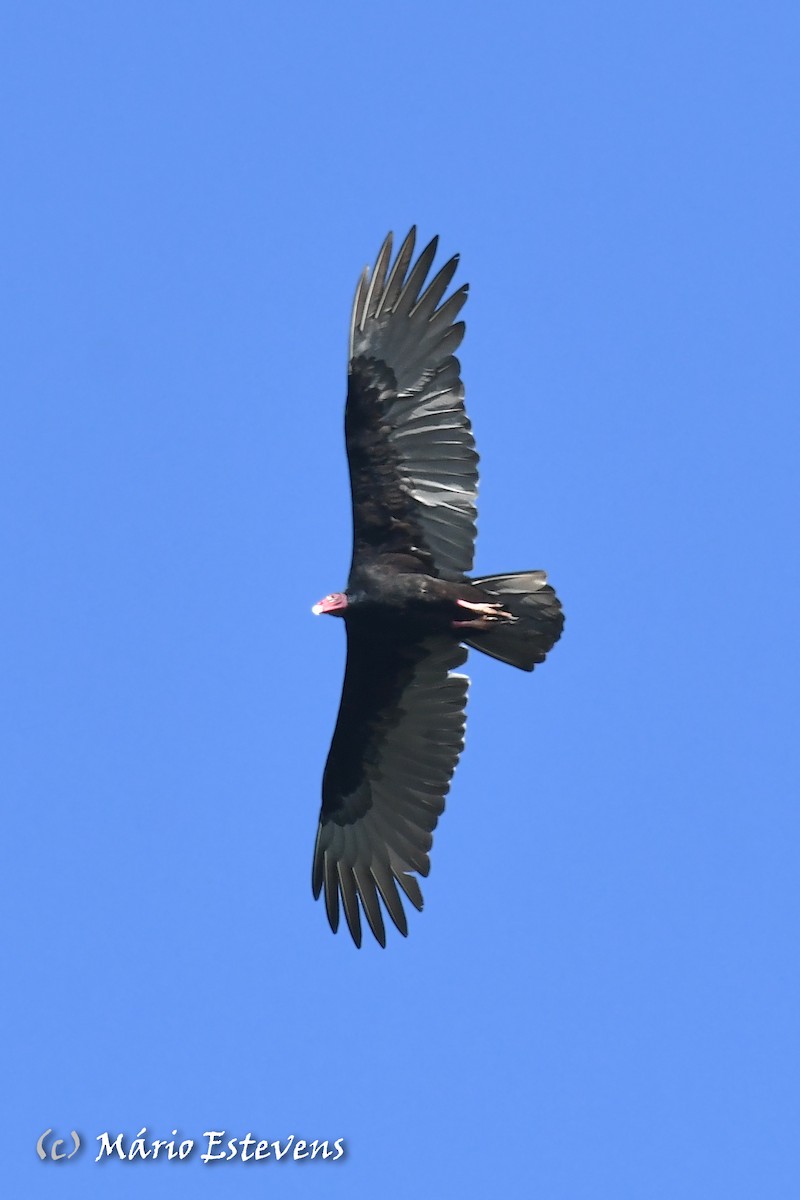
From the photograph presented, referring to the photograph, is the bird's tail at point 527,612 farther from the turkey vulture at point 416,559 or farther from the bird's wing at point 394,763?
the bird's wing at point 394,763

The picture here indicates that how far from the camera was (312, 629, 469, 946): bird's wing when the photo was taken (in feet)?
50.6

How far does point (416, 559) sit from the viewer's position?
15.1 m

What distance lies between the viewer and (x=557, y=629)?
49.2ft

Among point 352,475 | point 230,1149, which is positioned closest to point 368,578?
point 352,475

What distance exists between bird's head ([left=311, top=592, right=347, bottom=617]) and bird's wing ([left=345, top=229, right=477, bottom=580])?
0.30 metres

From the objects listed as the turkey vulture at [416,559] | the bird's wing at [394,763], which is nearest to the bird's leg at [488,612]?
the turkey vulture at [416,559]

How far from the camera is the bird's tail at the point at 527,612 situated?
49.1 ft

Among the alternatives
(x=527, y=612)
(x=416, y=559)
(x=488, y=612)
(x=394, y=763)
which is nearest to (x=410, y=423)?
(x=416, y=559)

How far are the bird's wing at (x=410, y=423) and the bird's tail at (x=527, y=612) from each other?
310 millimetres

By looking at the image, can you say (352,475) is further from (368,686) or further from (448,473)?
(368,686)

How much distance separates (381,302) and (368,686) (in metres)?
2.91

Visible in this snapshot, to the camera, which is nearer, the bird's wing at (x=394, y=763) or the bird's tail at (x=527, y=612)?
the bird's tail at (x=527, y=612)

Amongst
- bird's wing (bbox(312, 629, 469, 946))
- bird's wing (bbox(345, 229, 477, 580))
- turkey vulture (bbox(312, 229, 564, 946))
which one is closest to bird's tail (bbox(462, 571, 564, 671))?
turkey vulture (bbox(312, 229, 564, 946))

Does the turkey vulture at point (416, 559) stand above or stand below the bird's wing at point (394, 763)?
above
